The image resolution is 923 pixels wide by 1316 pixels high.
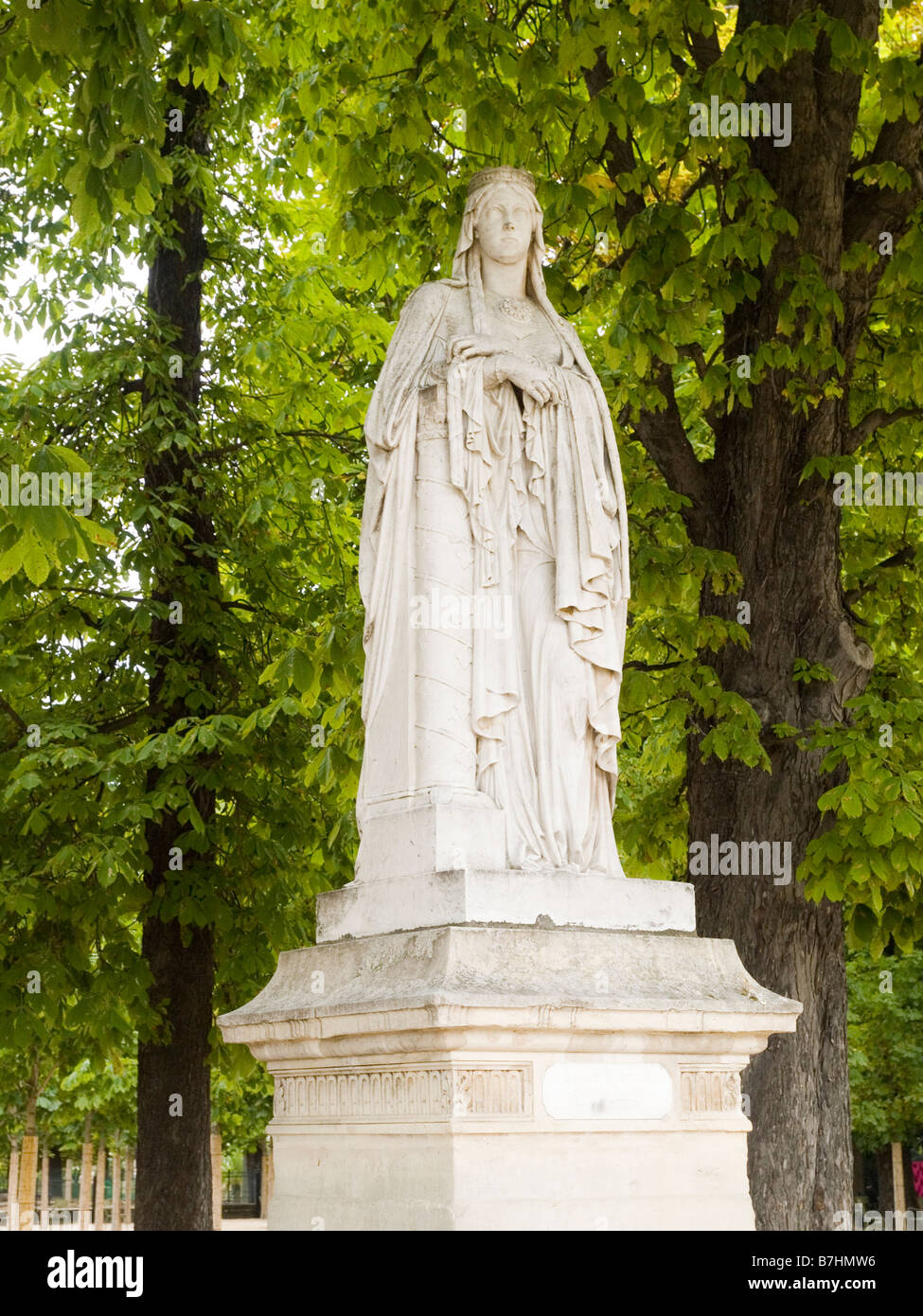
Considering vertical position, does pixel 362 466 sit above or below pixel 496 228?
above

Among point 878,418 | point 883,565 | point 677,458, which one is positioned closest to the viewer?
point 677,458

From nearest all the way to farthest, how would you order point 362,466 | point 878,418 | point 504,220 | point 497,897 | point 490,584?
point 497,897
point 490,584
point 504,220
point 878,418
point 362,466

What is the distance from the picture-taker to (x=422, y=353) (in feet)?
22.2

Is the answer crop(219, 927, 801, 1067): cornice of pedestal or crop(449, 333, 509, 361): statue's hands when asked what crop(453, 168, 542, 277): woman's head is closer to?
crop(449, 333, 509, 361): statue's hands

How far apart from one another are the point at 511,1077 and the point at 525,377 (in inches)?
107

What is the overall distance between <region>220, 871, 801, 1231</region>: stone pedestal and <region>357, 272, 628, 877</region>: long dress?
1.28 ft

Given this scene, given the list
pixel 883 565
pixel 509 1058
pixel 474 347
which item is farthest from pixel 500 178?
pixel 883 565

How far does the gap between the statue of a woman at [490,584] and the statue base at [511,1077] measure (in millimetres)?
455

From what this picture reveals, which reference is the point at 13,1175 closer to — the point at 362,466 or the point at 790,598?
the point at 362,466

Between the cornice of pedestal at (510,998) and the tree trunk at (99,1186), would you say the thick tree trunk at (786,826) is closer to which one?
the cornice of pedestal at (510,998)

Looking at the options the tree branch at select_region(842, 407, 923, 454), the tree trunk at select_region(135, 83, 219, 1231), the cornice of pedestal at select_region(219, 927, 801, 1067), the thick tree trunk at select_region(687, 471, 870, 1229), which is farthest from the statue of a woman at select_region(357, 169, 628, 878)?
the tree trunk at select_region(135, 83, 219, 1231)

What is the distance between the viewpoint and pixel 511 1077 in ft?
18.5

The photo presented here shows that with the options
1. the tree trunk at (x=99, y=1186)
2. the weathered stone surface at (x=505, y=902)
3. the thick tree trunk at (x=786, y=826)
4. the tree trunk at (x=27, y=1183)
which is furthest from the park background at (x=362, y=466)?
the tree trunk at (x=99, y=1186)

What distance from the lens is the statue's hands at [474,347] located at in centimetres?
666
